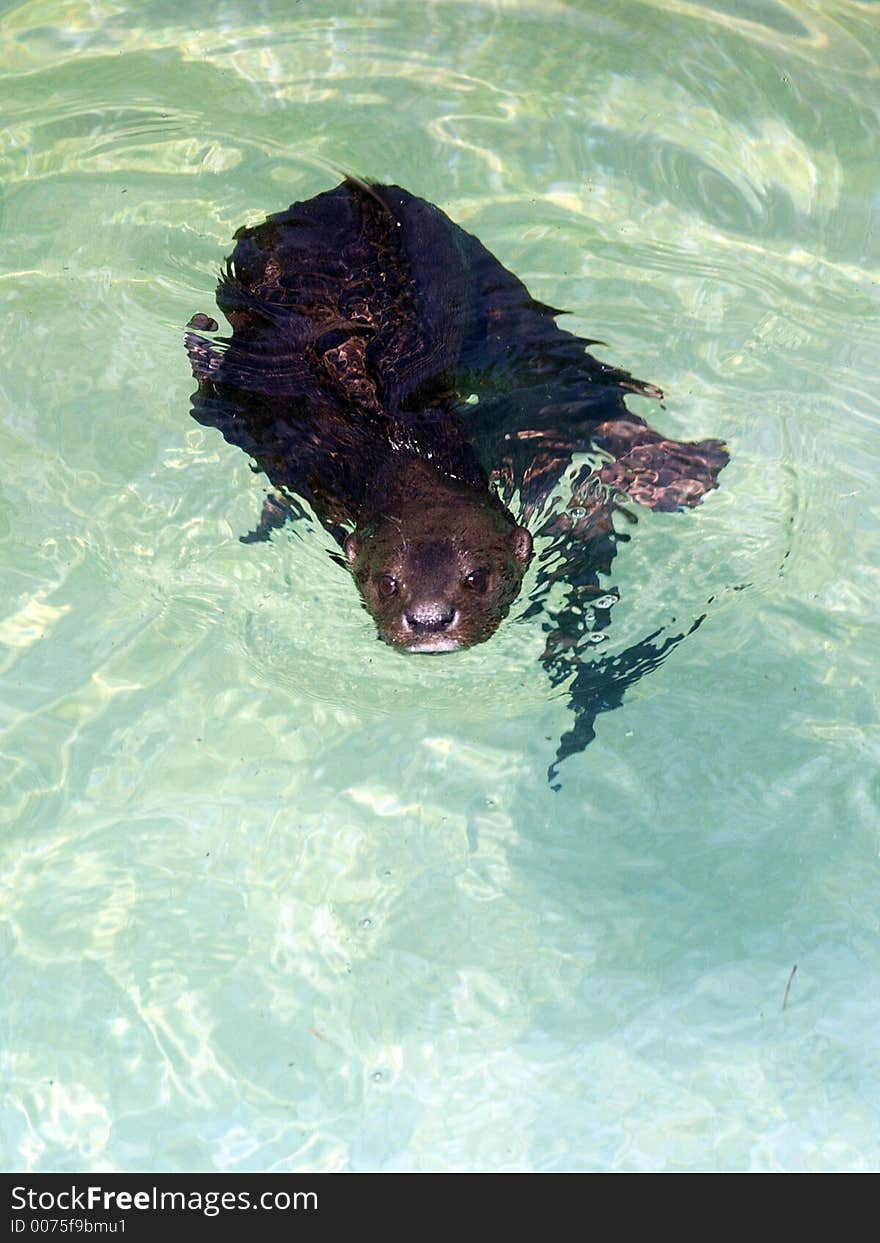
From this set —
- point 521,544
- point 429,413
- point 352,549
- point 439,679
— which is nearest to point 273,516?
point 352,549

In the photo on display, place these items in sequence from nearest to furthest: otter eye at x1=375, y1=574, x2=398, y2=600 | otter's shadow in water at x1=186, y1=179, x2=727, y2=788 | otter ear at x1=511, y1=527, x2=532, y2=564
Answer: otter eye at x1=375, y1=574, x2=398, y2=600, otter ear at x1=511, y1=527, x2=532, y2=564, otter's shadow in water at x1=186, y1=179, x2=727, y2=788

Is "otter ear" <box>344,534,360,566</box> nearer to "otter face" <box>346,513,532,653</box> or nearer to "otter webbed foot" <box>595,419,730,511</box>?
"otter face" <box>346,513,532,653</box>

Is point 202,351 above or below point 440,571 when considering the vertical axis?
below

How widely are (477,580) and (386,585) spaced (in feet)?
1.07

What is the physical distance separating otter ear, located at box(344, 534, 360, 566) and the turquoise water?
0.35 meters

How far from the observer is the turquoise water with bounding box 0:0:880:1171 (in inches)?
169

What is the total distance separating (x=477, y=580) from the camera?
4352 mm

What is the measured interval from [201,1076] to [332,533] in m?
2.11

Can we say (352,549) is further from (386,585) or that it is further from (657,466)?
(657,466)

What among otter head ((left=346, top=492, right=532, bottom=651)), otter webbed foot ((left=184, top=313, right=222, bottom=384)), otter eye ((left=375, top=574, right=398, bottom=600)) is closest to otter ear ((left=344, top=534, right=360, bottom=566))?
otter head ((left=346, top=492, right=532, bottom=651))

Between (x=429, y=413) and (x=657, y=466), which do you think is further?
(x=657, y=466)

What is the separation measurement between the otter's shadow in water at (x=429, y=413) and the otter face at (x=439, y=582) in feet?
0.06

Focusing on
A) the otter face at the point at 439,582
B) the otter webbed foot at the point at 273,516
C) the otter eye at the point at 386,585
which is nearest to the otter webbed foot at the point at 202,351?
the otter webbed foot at the point at 273,516

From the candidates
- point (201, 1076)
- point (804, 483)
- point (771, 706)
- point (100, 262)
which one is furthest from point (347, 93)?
point (201, 1076)
